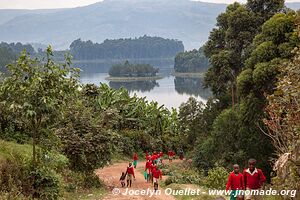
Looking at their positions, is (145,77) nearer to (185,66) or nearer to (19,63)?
(185,66)

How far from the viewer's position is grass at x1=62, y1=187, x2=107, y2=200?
11.9 m

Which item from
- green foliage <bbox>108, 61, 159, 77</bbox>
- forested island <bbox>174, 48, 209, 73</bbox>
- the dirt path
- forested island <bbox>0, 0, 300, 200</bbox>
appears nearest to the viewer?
forested island <bbox>0, 0, 300, 200</bbox>

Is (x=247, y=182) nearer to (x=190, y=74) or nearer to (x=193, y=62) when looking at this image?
(x=193, y=62)

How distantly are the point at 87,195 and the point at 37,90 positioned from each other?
14.5ft

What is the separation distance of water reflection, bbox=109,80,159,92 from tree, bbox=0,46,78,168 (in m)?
91.6

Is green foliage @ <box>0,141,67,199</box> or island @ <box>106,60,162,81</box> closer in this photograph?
green foliage @ <box>0,141,67,199</box>

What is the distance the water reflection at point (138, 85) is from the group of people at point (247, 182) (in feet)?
307

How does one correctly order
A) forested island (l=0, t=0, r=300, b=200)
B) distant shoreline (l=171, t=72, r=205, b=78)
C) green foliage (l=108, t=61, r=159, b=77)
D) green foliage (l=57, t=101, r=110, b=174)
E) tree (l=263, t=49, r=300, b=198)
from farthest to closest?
distant shoreline (l=171, t=72, r=205, b=78) → green foliage (l=108, t=61, r=159, b=77) → green foliage (l=57, t=101, r=110, b=174) → forested island (l=0, t=0, r=300, b=200) → tree (l=263, t=49, r=300, b=198)

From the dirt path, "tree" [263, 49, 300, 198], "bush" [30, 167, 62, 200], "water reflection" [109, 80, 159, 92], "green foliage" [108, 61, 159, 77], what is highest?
"tree" [263, 49, 300, 198]

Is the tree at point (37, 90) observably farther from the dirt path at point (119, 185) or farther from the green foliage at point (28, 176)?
the dirt path at point (119, 185)

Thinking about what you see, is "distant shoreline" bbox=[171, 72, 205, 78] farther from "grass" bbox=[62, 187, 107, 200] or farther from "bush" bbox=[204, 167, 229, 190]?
"grass" bbox=[62, 187, 107, 200]

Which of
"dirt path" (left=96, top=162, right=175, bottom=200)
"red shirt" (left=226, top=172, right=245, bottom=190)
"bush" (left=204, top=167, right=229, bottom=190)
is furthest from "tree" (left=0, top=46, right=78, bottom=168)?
"bush" (left=204, top=167, right=229, bottom=190)

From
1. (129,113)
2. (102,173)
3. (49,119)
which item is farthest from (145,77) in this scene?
(49,119)

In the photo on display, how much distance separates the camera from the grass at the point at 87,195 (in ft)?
38.9
